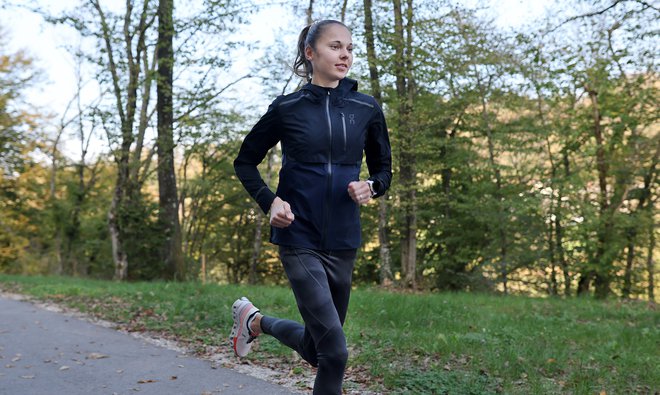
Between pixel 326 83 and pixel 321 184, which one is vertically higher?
pixel 326 83

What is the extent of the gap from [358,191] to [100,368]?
4.00m

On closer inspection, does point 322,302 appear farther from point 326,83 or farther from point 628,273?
point 628,273

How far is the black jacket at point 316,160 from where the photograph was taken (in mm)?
3008

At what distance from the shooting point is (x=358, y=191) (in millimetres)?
2959

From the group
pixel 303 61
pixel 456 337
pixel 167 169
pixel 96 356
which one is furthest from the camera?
pixel 167 169

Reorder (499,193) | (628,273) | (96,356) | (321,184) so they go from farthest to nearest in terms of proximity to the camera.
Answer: (628,273)
(499,193)
(96,356)
(321,184)

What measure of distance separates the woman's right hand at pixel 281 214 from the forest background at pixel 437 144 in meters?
9.79

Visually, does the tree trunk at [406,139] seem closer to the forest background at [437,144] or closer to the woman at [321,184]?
the forest background at [437,144]

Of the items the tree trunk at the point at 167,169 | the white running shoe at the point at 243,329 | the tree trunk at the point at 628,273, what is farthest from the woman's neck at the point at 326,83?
the tree trunk at the point at 628,273

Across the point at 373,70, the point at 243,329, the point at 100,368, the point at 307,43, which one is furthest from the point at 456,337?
the point at 373,70

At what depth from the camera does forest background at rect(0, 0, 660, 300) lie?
55.1 feet

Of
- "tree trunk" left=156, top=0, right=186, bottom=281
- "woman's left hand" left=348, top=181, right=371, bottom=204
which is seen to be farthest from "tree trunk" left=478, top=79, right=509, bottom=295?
"woman's left hand" left=348, top=181, right=371, bottom=204

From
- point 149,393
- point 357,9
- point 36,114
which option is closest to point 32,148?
point 36,114

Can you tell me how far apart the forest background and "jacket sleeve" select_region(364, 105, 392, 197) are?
9057 mm
